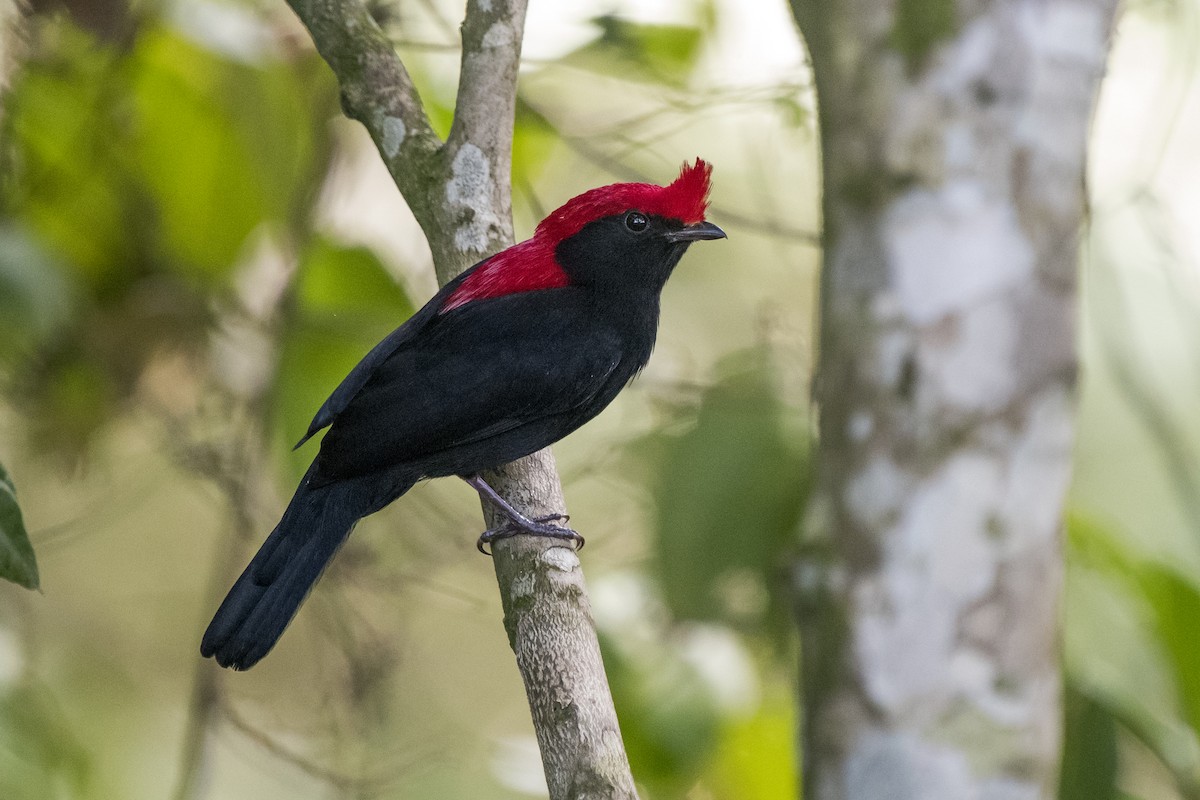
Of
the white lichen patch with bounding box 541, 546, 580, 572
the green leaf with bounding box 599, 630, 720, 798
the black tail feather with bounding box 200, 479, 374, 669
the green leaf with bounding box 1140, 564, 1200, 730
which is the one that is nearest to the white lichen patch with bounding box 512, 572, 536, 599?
the white lichen patch with bounding box 541, 546, 580, 572

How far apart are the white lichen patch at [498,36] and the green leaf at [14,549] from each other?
146 centimetres

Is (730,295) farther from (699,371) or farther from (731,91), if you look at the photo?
(731,91)

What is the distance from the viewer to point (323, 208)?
385cm

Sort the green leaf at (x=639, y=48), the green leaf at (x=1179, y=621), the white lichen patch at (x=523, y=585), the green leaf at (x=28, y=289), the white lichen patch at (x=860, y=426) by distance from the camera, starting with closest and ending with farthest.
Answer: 1. the white lichen patch at (x=860, y=426)
2. the green leaf at (x=1179, y=621)
3. the white lichen patch at (x=523, y=585)
4. the green leaf at (x=28, y=289)
5. the green leaf at (x=639, y=48)

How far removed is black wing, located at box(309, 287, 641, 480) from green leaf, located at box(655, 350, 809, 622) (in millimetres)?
348

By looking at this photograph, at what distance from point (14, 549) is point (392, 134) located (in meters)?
1.33

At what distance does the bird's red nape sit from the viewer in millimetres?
2727

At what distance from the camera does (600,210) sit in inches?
111

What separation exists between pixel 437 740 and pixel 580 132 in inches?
99.6

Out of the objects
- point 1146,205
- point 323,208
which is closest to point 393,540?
point 323,208

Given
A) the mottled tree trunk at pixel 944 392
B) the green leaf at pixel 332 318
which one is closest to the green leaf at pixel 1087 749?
the mottled tree trunk at pixel 944 392

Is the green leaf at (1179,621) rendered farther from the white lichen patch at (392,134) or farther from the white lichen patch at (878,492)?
the white lichen patch at (392,134)

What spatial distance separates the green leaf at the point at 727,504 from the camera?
284 cm

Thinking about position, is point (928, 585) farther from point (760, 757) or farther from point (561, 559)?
point (760, 757)
